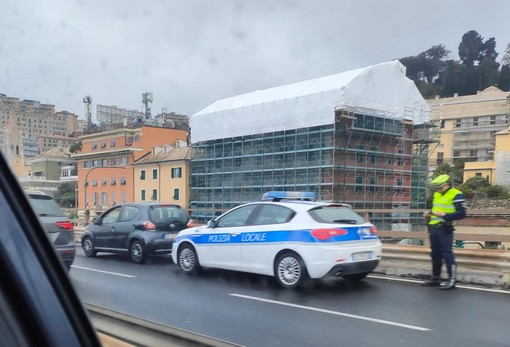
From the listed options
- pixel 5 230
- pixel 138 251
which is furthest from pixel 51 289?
pixel 138 251

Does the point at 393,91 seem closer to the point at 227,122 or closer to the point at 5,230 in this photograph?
the point at 227,122

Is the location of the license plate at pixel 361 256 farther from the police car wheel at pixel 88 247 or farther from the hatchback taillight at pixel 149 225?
the police car wheel at pixel 88 247

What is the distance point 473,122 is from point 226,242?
64.0 metres

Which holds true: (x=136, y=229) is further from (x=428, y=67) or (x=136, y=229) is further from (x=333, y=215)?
(x=428, y=67)

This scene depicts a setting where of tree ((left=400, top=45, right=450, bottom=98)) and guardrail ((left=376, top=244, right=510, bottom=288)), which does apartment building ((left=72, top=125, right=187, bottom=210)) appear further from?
tree ((left=400, top=45, right=450, bottom=98))

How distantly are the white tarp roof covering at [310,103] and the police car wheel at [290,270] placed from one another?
24.3m

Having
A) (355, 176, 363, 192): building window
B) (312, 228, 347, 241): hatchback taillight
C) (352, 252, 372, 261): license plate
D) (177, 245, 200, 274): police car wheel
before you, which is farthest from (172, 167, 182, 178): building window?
(312, 228, 347, 241): hatchback taillight

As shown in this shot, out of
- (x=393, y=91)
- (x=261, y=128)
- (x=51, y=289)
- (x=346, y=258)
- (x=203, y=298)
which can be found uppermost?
(x=393, y=91)

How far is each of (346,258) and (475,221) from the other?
10.0m

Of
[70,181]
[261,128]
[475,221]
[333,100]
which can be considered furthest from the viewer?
[261,128]

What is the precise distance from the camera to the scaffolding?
32812 mm

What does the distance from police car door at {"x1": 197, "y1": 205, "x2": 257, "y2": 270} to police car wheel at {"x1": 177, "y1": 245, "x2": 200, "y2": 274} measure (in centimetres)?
20

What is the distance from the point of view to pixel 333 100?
31.5m

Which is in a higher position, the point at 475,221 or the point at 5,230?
the point at 5,230
